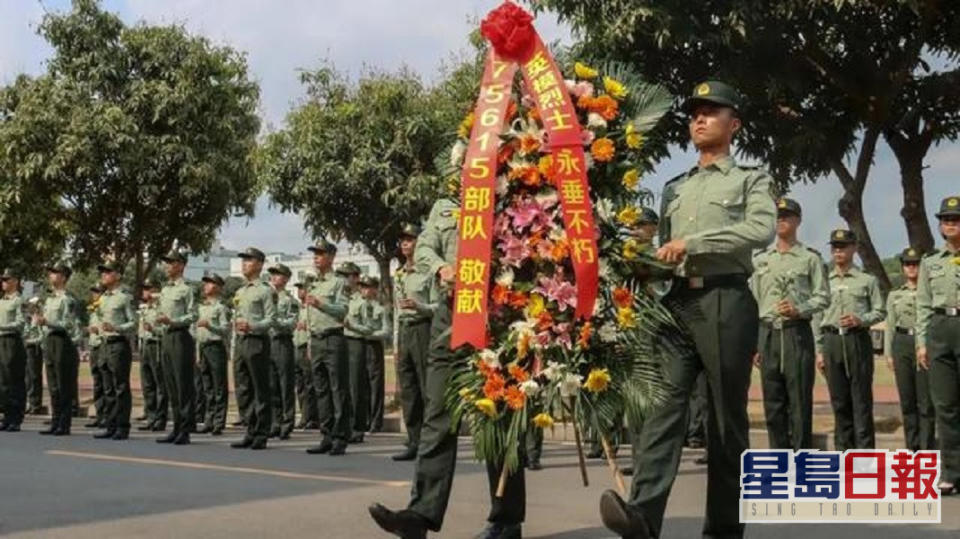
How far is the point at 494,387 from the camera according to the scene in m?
5.26

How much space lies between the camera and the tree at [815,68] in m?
13.0

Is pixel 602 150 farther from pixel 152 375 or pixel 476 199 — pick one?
Answer: pixel 152 375

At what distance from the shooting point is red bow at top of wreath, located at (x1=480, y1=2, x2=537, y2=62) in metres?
5.42

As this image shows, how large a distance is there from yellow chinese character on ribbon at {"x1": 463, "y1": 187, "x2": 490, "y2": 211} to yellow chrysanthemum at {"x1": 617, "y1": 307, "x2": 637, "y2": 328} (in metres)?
0.71

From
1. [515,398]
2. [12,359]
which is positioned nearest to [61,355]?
[12,359]

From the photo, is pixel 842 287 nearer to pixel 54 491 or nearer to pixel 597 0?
pixel 597 0

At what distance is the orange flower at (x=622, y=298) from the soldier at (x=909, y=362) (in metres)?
5.39

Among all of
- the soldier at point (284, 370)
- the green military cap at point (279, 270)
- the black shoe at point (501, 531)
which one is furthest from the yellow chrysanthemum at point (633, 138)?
the green military cap at point (279, 270)

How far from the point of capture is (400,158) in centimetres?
2717

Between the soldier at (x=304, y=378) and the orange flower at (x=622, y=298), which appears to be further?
the soldier at (x=304, y=378)

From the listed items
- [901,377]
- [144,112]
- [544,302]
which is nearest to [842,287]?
[901,377]

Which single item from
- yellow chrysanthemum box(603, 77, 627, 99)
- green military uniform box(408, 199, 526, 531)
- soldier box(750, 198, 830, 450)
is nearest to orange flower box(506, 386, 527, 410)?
green military uniform box(408, 199, 526, 531)

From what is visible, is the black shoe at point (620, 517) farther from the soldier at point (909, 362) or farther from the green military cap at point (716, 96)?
the soldier at point (909, 362)

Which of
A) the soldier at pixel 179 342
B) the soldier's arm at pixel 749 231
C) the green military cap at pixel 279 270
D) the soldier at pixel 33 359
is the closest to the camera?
the soldier's arm at pixel 749 231
